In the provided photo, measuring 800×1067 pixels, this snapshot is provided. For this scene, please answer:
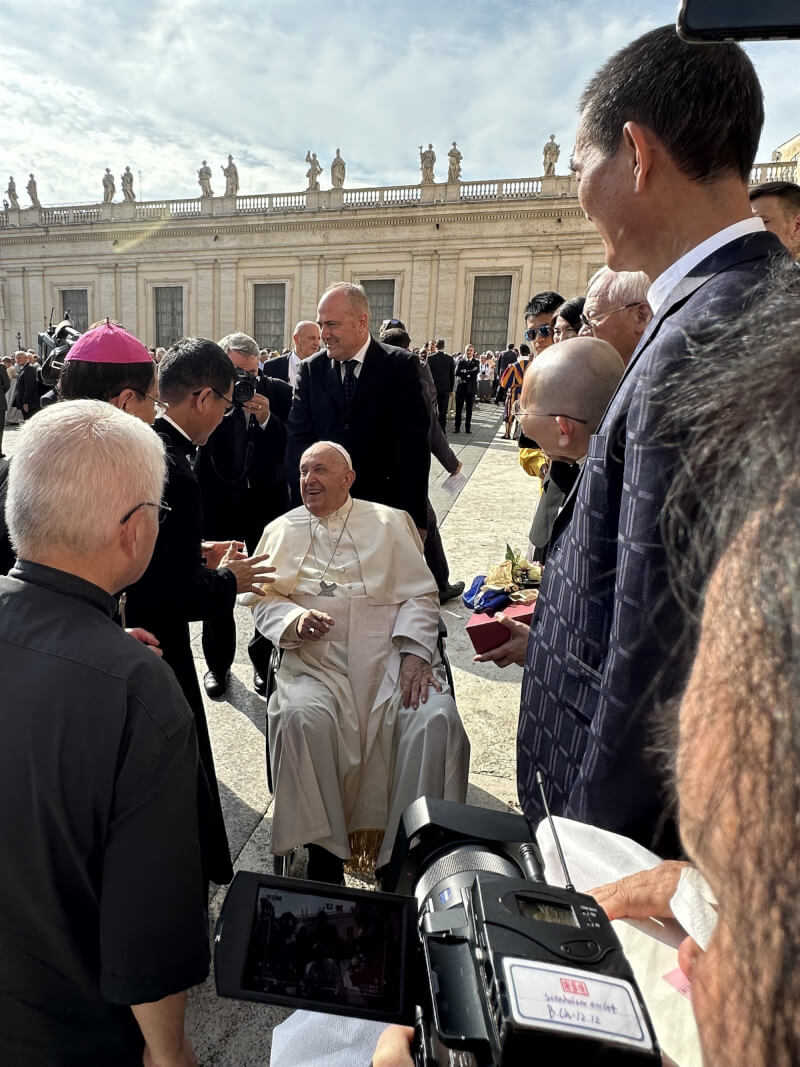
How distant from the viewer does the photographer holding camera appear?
143 inches

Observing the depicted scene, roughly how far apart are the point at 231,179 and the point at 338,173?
547 centimetres

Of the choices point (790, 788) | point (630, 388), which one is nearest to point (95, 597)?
point (630, 388)

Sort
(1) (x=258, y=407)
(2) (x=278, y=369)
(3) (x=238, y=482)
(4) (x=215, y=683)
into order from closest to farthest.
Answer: (4) (x=215, y=683), (3) (x=238, y=482), (1) (x=258, y=407), (2) (x=278, y=369)

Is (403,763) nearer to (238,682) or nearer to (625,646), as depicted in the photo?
(625,646)

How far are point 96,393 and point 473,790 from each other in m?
2.20

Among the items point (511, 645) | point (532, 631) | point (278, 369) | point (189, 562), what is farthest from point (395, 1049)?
point (278, 369)

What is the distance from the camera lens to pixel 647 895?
918mm

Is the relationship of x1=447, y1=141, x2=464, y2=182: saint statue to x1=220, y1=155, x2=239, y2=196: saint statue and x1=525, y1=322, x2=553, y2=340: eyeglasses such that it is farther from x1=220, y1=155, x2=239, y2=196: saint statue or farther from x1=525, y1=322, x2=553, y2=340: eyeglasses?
x1=525, y1=322, x2=553, y2=340: eyeglasses

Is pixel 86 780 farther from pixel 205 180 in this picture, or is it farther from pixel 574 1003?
pixel 205 180

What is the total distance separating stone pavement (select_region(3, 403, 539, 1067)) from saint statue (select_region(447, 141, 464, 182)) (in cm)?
2440

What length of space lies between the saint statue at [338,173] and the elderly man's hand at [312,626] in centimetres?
2993

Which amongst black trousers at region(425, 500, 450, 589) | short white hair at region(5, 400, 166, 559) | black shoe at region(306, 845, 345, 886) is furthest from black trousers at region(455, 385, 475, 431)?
short white hair at region(5, 400, 166, 559)

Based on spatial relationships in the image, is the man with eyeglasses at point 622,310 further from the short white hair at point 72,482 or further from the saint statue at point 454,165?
the saint statue at point 454,165

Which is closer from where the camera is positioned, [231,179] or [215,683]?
[215,683]
